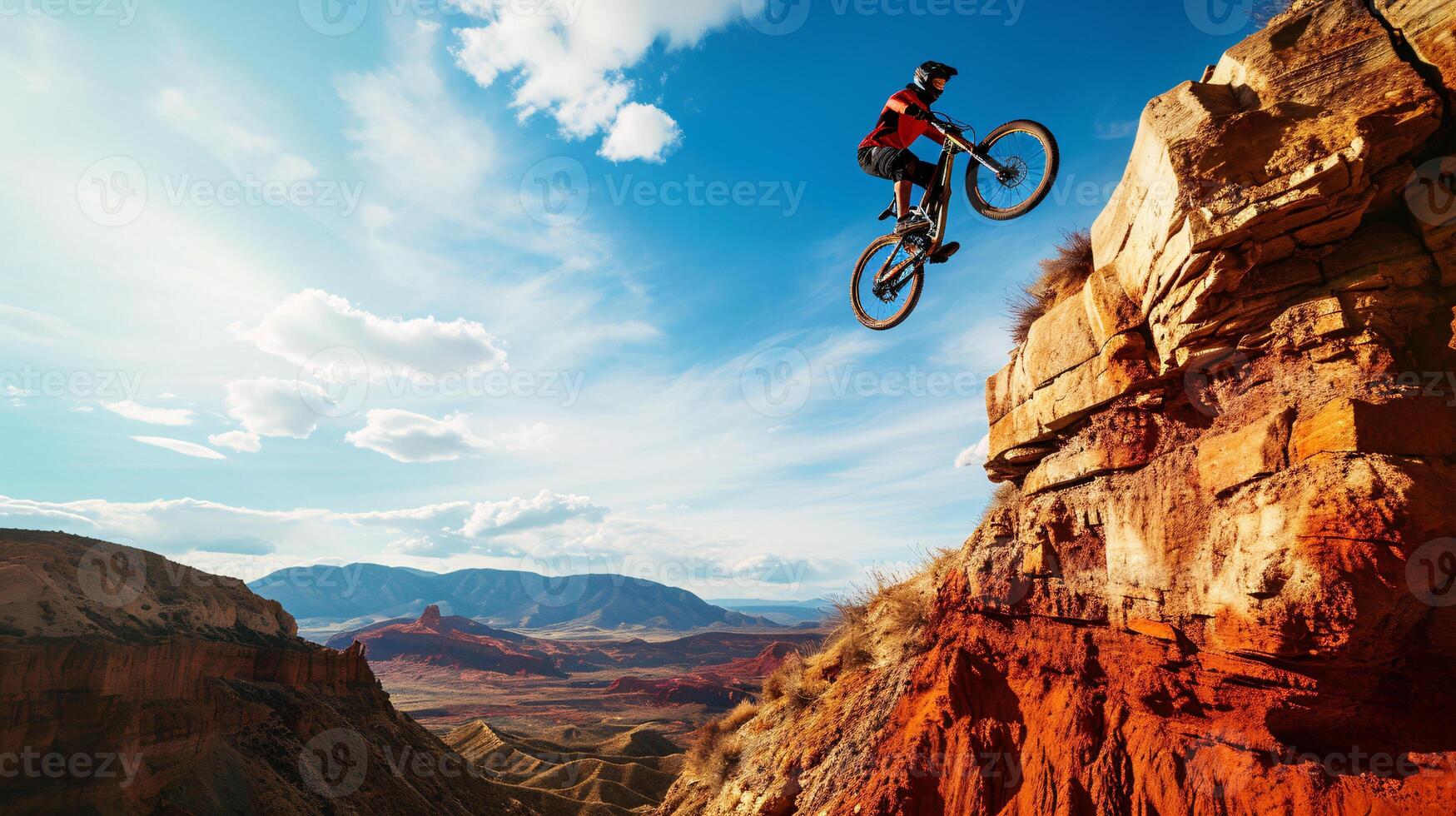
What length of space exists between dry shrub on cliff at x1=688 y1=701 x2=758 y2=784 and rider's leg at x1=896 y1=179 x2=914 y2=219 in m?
14.7

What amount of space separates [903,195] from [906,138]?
0.90 metres

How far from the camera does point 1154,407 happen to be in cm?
806

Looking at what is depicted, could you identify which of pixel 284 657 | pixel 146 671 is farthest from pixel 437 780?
pixel 146 671

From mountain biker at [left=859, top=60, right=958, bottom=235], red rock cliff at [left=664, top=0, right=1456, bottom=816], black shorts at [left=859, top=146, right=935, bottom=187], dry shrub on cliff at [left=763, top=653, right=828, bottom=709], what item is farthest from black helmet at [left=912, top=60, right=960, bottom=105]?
dry shrub on cliff at [left=763, top=653, right=828, bottom=709]

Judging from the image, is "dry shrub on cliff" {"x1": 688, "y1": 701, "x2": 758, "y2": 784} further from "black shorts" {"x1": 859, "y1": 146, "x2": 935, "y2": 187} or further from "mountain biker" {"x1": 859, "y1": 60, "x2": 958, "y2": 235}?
"black shorts" {"x1": 859, "y1": 146, "x2": 935, "y2": 187}

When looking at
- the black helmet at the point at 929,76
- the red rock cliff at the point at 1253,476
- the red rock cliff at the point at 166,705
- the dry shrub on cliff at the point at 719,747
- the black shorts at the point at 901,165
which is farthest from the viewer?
the red rock cliff at the point at 166,705

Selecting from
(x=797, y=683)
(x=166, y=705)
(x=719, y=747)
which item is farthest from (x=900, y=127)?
(x=166, y=705)

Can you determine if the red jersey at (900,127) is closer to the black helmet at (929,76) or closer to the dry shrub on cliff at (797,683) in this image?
the black helmet at (929,76)

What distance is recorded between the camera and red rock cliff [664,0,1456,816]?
18.0 feet

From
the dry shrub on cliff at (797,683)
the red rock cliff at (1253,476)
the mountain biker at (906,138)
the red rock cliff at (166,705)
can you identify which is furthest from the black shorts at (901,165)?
the red rock cliff at (166,705)

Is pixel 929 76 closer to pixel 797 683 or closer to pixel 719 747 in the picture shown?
pixel 797 683

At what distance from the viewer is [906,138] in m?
8.98

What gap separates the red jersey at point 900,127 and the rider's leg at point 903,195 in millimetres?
590

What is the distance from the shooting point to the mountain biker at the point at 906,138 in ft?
27.6
